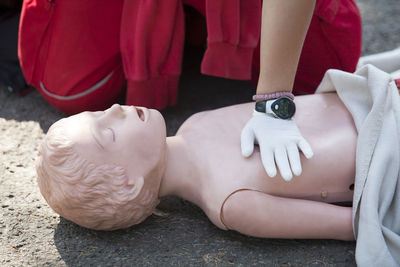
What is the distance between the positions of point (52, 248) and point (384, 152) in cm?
91

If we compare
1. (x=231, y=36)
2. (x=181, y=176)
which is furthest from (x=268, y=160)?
(x=231, y=36)

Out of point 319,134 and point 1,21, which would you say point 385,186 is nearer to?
point 319,134

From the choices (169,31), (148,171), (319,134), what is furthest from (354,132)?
(169,31)

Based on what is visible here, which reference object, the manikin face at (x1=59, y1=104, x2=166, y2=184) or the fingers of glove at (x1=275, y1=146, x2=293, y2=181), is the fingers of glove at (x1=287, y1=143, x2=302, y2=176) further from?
the manikin face at (x1=59, y1=104, x2=166, y2=184)

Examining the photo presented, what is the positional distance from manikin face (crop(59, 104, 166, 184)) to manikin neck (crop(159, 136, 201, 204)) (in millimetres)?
44

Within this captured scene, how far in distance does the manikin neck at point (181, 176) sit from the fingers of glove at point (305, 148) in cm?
29

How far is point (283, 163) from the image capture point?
48.0 inches

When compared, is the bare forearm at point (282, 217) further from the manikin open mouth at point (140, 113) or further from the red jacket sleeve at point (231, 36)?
the red jacket sleeve at point (231, 36)

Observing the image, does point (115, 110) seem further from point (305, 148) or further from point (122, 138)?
point (305, 148)

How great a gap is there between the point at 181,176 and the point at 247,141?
0.68ft

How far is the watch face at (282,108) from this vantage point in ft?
4.25

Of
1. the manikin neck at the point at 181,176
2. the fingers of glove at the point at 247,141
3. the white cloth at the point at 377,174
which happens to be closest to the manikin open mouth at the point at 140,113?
the manikin neck at the point at 181,176

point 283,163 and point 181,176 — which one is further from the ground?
point 283,163

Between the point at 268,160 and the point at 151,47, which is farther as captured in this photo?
the point at 151,47
